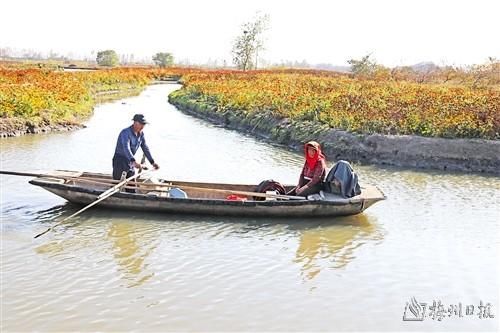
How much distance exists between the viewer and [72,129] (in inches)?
734

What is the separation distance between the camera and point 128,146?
923 cm

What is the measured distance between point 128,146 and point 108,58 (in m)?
74.7

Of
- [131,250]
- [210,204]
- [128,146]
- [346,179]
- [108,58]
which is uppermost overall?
[108,58]

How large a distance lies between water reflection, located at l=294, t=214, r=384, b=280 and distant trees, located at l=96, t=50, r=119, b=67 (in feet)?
245

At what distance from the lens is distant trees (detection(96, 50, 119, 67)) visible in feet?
262

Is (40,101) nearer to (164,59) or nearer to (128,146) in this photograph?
(128,146)

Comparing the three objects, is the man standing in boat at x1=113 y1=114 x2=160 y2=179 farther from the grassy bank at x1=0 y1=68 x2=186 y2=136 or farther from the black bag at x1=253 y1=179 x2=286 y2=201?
the grassy bank at x1=0 y1=68 x2=186 y2=136

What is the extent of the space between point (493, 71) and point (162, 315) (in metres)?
27.8

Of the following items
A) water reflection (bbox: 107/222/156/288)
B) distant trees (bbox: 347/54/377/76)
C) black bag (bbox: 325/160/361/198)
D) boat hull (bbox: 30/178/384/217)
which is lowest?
water reflection (bbox: 107/222/156/288)

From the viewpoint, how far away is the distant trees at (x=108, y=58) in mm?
79750

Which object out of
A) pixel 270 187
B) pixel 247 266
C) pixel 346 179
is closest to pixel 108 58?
pixel 270 187

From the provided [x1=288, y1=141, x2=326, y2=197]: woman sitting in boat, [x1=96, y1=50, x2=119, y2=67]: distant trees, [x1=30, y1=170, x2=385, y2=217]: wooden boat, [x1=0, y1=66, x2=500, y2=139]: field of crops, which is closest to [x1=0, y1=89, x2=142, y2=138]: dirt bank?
[x1=0, y1=66, x2=500, y2=139]: field of crops

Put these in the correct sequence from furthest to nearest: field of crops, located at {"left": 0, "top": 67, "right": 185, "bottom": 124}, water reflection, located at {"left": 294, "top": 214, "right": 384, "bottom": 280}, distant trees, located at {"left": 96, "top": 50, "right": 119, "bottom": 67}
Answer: distant trees, located at {"left": 96, "top": 50, "right": 119, "bottom": 67}
field of crops, located at {"left": 0, "top": 67, "right": 185, "bottom": 124}
water reflection, located at {"left": 294, "top": 214, "right": 384, "bottom": 280}

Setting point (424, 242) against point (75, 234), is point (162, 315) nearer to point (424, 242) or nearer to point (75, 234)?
point (75, 234)
